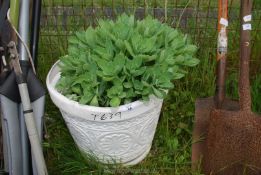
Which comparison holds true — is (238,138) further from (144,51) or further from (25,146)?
(25,146)

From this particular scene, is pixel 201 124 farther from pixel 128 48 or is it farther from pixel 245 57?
pixel 128 48

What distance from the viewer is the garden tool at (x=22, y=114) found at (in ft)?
4.37

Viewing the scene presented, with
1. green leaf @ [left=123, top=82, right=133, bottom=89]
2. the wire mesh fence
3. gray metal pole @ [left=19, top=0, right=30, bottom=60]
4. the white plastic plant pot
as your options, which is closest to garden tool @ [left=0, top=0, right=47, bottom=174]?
gray metal pole @ [left=19, top=0, right=30, bottom=60]

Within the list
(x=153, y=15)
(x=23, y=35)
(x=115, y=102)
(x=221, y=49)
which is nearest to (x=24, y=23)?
(x=23, y=35)

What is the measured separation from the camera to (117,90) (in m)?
1.44

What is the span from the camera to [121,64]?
1.43 metres

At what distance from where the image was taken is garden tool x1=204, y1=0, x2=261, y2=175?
1.58 metres

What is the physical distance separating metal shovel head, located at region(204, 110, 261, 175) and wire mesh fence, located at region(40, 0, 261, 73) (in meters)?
0.56

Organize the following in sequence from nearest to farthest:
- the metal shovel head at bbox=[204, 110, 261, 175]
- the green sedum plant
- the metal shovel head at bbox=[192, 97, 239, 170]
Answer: the green sedum plant → the metal shovel head at bbox=[204, 110, 261, 175] → the metal shovel head at bbox=[192, 97, 239, 170]

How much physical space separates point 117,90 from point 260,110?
0.85 m

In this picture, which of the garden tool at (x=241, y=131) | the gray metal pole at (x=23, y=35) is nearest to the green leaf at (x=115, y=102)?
the gray metal pole at (x=23, y=35)

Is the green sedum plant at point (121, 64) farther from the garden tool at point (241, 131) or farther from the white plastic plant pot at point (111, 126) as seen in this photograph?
the garden tool at point (241, 131)

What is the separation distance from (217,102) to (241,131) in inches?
6.8

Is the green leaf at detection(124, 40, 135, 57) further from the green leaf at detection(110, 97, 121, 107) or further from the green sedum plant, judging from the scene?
the green leaf at detection(110, 97, 121, 107)
